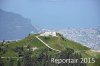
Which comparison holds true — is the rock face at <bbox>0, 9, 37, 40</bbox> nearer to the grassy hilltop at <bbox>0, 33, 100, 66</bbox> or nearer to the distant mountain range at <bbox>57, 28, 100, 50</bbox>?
the distant mountain range at <bbox>57, 28, 100, 50</bbox>

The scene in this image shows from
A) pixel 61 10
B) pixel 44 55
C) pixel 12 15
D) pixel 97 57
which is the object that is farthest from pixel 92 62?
pixel 12 15

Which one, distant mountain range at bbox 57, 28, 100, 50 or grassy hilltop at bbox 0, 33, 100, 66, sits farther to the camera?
distant mountain range at bbox 57, 28, 100, 50

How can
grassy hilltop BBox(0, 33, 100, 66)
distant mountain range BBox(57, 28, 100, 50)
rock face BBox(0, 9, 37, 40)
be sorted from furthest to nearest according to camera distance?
A: rock face BBox(0, 9, 37, 40)
distant mountain range BBox(57, 28, 100, 50)
grassy hilltop BBox(0, 33, 100, 66)

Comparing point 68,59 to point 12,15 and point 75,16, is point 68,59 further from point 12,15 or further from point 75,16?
point 12,15

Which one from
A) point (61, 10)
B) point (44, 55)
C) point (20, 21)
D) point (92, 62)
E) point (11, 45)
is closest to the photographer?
point (92, 62)

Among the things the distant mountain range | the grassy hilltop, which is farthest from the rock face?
the grassy hilltop

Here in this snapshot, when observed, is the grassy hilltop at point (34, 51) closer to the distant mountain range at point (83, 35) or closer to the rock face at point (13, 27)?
the rock face at point (13, 27)
